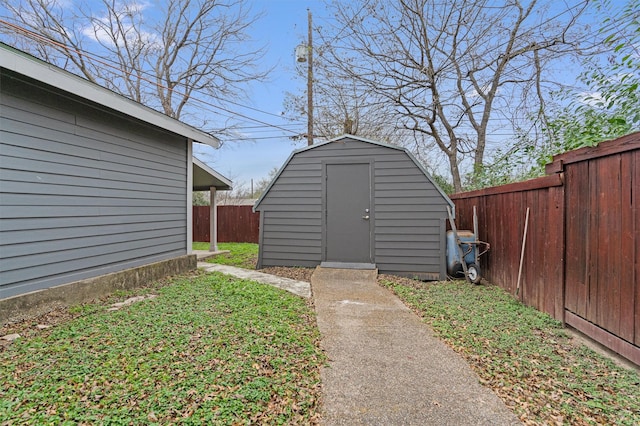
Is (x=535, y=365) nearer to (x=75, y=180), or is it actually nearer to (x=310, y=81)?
(x=75, y=180)

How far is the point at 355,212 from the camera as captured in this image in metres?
5.95

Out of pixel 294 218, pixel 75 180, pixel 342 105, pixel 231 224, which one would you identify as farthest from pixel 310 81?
pixel 75 180

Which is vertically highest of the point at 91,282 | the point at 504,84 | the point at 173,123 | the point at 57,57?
the point at 57,57

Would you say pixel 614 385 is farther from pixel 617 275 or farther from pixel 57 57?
pixel 57 57

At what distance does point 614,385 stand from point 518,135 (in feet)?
21.0

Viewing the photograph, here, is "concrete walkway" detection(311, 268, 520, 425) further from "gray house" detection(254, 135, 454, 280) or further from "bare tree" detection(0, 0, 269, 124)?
"bare tree" detection(0, 0, 269, 124)

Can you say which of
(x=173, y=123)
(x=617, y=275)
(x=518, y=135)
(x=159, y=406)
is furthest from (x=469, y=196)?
(x=159, y=406)

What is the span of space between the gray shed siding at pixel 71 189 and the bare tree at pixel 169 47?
8088 millimetres

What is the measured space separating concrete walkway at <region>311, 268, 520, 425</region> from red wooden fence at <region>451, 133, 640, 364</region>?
1319mm

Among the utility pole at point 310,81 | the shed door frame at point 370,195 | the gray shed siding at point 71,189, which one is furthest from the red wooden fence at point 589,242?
the utility pole at point 310,81

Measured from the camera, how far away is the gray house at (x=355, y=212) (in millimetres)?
5719

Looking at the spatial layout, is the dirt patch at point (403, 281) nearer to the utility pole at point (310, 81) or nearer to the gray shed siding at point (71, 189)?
the gray shed siding at point (71, 189)

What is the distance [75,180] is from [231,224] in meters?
9.27

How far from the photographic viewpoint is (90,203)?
13.4 ft
